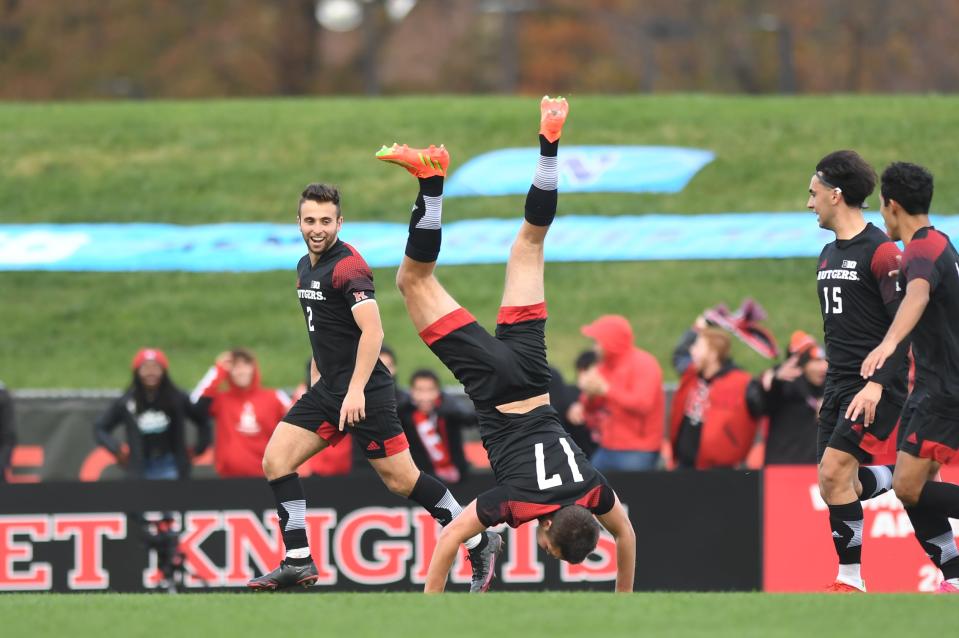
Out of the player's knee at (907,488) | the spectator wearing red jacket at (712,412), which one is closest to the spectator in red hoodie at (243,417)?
the spectator wearing red jacket at (712,412)

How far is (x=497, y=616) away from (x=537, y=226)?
250 cm

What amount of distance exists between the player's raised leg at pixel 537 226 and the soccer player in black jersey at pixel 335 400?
81cm

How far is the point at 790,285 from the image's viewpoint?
59.1 feet

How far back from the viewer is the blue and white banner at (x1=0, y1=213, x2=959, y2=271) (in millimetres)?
17891

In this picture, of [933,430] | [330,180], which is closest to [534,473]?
[933,430]

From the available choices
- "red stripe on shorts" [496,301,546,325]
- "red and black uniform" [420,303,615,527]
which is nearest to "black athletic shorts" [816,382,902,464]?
"red and black uniform" [420,303,615,527]

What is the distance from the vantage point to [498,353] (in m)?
8.16

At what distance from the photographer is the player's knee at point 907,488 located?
7988mm

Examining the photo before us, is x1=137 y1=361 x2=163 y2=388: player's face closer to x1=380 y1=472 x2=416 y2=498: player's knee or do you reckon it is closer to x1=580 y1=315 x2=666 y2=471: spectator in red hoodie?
x1=580 y1=315 x2=666 y2=471: spectator in red hoodie

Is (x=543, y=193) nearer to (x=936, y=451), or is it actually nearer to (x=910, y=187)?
(x=910, y=187)

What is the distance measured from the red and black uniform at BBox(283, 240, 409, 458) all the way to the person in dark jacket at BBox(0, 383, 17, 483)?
4.53m

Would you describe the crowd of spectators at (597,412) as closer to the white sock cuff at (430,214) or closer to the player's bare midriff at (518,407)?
the white sock cuff at (430,214)

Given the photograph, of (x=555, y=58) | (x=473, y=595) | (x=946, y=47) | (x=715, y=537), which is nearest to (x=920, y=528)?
(x=473, y=595)

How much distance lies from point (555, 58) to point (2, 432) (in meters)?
32.1
